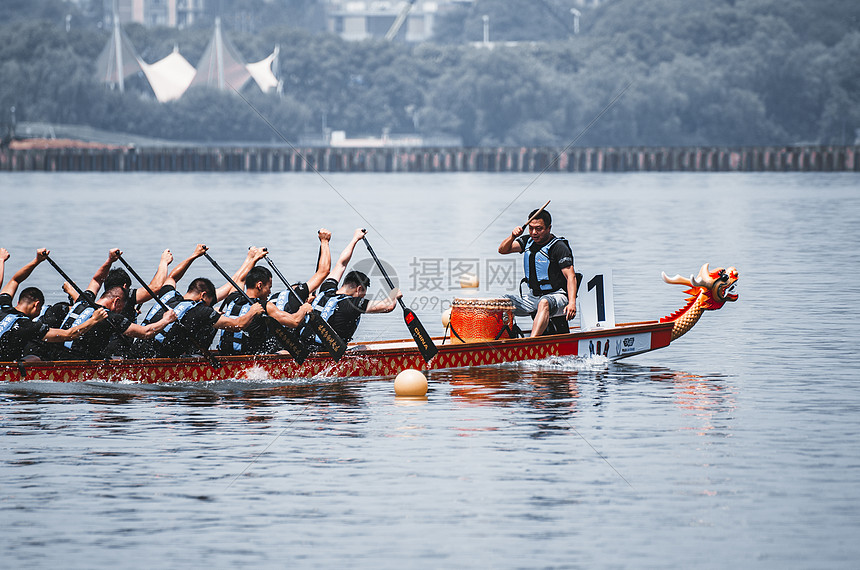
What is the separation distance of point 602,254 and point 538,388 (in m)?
25.8

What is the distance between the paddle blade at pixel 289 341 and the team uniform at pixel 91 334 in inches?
72.6

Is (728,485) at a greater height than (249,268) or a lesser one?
lesser

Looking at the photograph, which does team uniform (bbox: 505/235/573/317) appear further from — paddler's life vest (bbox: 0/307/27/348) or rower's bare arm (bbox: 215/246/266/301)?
paddler's life vest (bbox: 0/307/27/348)

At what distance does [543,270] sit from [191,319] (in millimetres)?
5286

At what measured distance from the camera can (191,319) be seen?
64.0 feet

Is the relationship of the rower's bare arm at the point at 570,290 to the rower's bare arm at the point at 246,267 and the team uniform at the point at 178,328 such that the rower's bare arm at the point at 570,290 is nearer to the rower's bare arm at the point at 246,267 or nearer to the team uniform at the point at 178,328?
the rower's bare arm at the point at 246,267

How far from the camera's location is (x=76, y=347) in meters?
19.9

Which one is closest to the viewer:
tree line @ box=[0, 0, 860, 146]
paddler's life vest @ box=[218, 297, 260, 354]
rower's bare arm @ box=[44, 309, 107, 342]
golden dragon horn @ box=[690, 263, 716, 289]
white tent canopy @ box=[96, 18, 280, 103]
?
rower's bare arm @ box=[44, 309, 107, 342]

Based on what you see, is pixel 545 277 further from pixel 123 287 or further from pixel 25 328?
pixel 25 328

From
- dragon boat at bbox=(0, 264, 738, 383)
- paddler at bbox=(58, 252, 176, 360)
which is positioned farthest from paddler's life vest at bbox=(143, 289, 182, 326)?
dragon boat at bbox=(0, 264, 738, 383)

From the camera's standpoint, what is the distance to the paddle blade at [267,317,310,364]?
1977 cm

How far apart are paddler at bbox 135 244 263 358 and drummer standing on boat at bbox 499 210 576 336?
4.03 metres

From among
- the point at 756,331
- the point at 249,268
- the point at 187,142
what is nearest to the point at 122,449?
the point at 249,268

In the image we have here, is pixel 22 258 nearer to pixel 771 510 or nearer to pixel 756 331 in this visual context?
pixel 756 331
